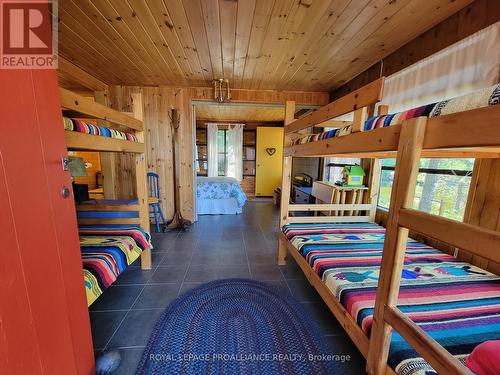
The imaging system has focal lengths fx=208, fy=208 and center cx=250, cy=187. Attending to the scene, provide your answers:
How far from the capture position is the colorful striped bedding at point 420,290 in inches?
32.6

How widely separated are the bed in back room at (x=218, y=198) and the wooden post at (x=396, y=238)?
3666 millimetres

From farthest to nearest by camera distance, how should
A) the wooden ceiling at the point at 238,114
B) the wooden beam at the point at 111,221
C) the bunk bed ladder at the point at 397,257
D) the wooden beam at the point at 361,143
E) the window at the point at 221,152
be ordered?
1. the window at the point at 221,152
2. the wooden ceiling at the point at 238,114
3. the wooden beam at the point at 111,221
4. the wooden beam at the point at 361,143
5. the bunk bed ladder at the point at 397,257

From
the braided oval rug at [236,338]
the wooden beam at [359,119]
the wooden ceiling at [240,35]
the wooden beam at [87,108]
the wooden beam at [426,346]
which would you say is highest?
the wooden ceiling at [240,35]

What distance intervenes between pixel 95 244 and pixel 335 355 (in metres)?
1.85

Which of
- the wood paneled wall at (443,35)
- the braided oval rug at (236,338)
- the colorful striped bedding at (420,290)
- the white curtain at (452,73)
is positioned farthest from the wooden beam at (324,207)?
the wood paneled wall at (443,35)

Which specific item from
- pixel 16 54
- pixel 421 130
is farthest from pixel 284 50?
pixel 16 54

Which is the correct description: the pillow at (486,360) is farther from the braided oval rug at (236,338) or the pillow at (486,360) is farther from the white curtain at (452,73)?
the white curtain at (452,73)

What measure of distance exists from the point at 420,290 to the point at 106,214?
2704 mm

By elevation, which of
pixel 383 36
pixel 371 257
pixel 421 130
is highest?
pixel 383 36

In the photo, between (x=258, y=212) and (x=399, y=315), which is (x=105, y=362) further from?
(x=258, y=212)

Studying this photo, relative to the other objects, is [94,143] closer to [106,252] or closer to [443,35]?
[106,252]

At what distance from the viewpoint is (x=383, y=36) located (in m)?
1.89

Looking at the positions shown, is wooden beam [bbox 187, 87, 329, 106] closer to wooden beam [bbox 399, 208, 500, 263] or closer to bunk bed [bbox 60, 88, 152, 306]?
bunk bed [bbox 60, 88, 152, 306]

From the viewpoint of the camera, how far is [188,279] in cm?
203
